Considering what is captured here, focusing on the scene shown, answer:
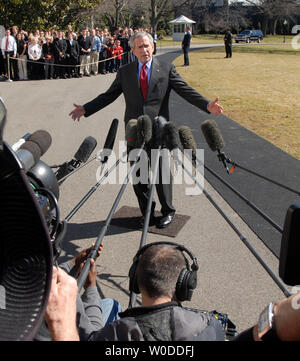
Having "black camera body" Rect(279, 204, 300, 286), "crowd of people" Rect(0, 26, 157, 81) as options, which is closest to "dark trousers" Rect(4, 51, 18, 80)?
"crowd of people" Rect(0, 26, 157, 81)

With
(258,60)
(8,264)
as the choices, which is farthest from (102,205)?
(258,60)

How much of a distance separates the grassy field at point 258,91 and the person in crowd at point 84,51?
523cm

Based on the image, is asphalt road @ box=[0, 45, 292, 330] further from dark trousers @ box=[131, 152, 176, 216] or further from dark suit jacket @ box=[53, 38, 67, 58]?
dark suit jacket @ box=[53, 38, 67, 58]

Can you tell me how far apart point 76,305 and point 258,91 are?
55.5 ft

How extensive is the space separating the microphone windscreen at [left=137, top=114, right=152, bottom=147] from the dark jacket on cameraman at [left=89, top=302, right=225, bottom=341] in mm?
1930

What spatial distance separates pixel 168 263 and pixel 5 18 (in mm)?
25357

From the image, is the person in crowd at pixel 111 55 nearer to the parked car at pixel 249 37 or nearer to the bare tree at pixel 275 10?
the parked car at pixel 249 37

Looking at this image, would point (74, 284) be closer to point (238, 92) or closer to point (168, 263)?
point (168, 263)

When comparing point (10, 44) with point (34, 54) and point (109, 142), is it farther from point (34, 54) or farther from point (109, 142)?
point (109, 142)

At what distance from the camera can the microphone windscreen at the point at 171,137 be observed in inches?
137

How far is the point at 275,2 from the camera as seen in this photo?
212ft

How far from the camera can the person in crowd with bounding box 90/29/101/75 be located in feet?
72.3

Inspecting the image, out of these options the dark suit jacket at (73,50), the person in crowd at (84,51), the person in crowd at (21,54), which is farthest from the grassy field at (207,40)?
the person in crowd at (21,54)

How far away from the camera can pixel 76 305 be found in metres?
2.05
